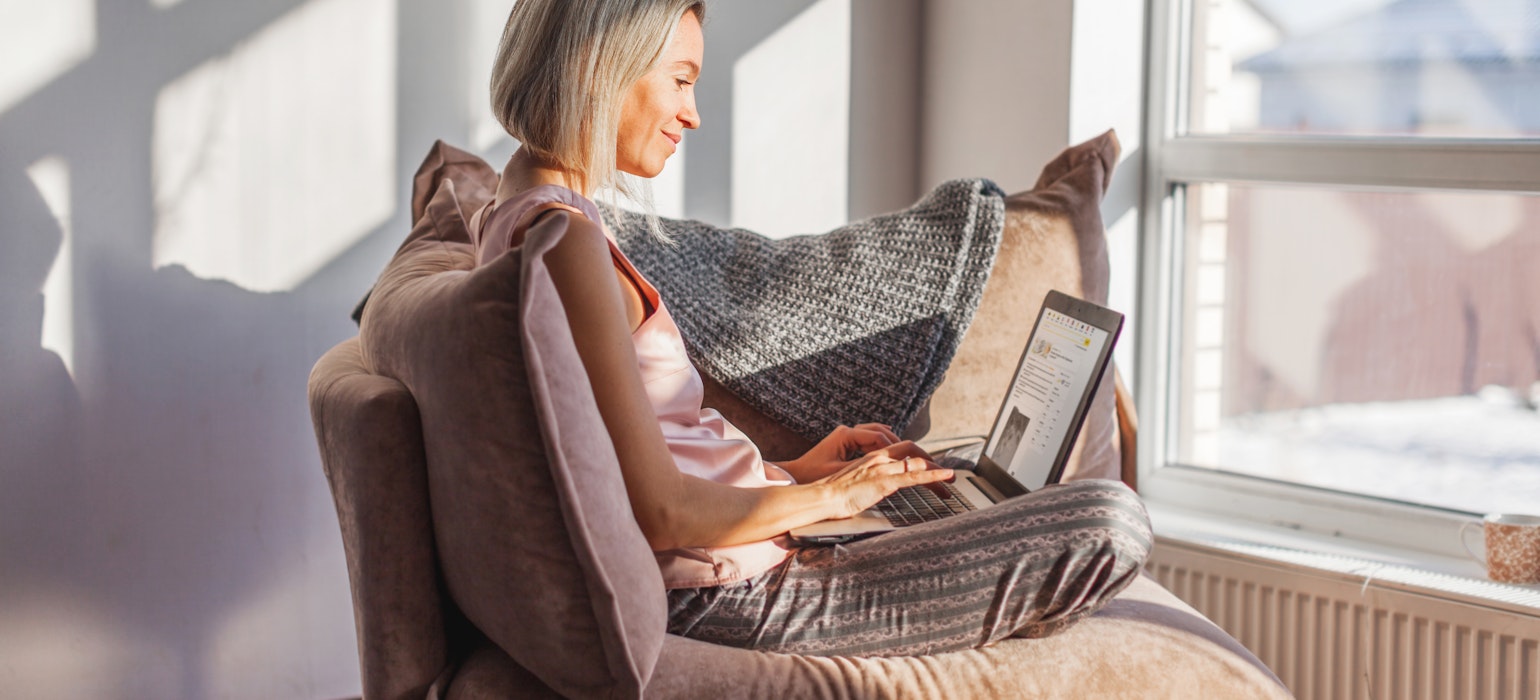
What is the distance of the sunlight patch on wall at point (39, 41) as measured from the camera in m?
1.77

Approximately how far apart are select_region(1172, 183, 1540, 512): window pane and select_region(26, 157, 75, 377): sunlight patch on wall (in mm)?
1940

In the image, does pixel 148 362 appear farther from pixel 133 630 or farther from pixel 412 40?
pixel 412 40

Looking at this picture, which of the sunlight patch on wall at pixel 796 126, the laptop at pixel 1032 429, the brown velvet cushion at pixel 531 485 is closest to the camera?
the brown velvet cushion at pixel 531 485

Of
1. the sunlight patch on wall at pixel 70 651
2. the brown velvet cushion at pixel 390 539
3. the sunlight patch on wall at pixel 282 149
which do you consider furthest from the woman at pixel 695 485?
the sunlight patch on wall at pixel 70 651

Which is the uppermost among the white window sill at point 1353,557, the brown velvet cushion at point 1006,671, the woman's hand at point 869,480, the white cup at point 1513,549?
the woman's hand at point 869,480

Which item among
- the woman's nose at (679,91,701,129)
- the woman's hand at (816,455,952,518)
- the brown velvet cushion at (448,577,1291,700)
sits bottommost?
the brown velvet cushion at (448,577,1291,700)

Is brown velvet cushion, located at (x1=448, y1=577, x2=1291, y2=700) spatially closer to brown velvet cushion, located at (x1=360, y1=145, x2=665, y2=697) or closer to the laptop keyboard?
brown velvet cushion, located at (x1=360, y1=145, x2=665, y2=697)

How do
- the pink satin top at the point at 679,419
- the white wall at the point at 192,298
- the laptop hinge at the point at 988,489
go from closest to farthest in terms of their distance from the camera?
the pink satin top at the point at 679,419
the laptop hinge at the point at 988,489
the white wall at the point at 192,298

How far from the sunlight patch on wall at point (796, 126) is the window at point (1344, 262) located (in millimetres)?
629

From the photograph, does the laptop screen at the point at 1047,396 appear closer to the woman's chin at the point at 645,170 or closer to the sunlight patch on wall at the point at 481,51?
the woman's chin at the point at 645,170

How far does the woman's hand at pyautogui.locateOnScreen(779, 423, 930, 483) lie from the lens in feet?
5.31

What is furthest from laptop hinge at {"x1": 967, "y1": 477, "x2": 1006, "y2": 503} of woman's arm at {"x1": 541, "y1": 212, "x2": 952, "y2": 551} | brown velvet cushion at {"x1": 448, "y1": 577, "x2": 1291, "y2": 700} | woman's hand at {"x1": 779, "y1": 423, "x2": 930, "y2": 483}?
woman's arm at {"x1": 541, "y1": 212, "x2": 952, "y2": 551}

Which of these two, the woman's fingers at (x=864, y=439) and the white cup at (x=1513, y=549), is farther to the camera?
the white cup at (x=1513, y=549)

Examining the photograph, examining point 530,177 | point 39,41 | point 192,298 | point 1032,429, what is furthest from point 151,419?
point 1032,429
